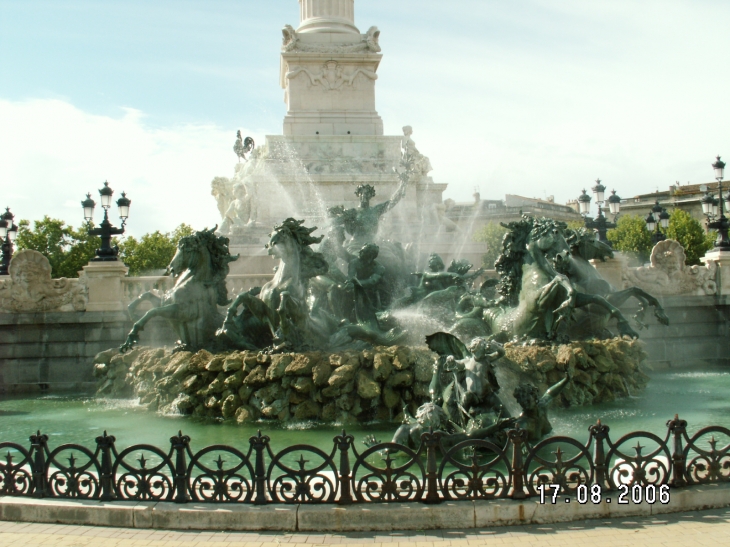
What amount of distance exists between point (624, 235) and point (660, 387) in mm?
36174

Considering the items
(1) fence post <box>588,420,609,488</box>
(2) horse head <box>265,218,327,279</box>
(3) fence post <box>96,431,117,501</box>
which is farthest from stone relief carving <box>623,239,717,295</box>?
(3) fence post <box>96,431,117,501</box>

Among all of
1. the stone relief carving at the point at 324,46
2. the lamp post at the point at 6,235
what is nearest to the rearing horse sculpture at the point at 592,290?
the stone relief carving at the point at 324,46

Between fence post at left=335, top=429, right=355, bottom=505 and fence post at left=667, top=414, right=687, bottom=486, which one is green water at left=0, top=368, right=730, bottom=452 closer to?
fence post at left=667, top=414, right=687, bottom=486

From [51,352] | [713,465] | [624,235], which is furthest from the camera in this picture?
[624,235]

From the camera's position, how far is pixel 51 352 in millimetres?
16641

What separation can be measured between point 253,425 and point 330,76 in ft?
62.0

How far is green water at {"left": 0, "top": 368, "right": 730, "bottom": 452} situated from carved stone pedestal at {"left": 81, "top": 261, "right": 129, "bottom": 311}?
3.51m

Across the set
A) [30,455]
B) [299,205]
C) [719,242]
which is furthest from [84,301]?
[719,242]

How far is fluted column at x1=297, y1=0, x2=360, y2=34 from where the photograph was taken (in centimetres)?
2714

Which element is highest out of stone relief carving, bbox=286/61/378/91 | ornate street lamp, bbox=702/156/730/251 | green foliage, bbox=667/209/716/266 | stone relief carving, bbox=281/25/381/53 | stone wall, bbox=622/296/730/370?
stone relief carving, bbox=281/25/381/53

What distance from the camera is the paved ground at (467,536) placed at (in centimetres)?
528

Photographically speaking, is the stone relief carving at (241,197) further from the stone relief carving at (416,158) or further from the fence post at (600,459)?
the fence post at (600,459)

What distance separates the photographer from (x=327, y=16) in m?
27.5

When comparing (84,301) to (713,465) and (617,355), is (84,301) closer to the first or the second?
(617,355)
